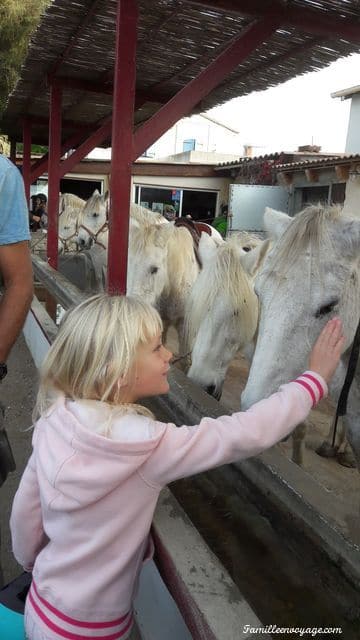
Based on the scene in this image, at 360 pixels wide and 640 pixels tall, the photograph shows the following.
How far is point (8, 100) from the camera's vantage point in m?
8.23

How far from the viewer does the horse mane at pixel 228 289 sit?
3.39 meters

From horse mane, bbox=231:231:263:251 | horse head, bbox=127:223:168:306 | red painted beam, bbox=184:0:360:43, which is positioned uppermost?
red painted beam, bbox=184:0:360:43

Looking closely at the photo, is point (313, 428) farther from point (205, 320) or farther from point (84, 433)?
point (84, 433)

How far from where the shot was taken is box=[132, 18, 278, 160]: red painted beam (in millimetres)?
3580

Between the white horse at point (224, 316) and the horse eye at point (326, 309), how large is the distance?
1.42 meters

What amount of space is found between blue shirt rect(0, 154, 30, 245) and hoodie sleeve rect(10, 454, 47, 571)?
2.40 ft

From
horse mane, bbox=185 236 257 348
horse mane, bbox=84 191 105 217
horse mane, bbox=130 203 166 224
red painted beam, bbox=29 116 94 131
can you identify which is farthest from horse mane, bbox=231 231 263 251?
red painted beam, bbox=29 116 94 131

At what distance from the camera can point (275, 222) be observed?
8.69 ft

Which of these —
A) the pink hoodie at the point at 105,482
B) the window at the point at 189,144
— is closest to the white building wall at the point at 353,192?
the pink hoodie at the point at 105,482

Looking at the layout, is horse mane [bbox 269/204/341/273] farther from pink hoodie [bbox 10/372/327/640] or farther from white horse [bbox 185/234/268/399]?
white horse [bbox 185/234/268/399]

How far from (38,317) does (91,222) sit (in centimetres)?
372

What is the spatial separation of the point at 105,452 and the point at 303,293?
107cm

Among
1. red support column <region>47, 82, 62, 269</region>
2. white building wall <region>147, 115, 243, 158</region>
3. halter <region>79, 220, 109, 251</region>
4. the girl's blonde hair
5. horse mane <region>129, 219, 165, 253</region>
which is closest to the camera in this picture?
the girl's blonde hair

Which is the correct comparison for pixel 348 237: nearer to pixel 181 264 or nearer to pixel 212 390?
pixel 212 390
